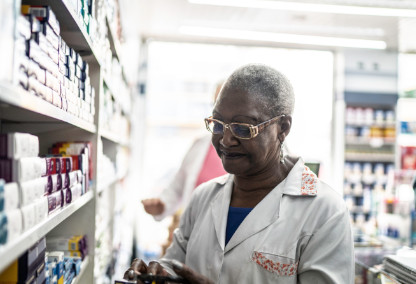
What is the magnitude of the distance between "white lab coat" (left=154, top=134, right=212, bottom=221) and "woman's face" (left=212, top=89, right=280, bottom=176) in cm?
142

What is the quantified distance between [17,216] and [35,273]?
0.38 meters

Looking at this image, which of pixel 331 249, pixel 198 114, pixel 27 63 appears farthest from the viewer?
pixel 198 114

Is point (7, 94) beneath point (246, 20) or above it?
beneath

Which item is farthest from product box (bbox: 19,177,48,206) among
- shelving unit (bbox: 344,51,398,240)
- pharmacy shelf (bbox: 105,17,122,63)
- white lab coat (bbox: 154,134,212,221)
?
shelving unit (bbox: 344,51,398,240)

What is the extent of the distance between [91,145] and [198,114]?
20.7 ft

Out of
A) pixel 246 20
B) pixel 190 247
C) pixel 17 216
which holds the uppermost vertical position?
pixel 246 20

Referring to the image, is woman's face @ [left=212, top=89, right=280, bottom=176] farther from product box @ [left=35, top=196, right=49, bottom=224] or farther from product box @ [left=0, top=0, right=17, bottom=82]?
product box @ [left=0, top=0, right=17, bottom=82]

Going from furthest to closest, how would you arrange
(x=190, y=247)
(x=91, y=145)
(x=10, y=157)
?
(x=91, y=145) < (x=190, y=247) < (x=10, y=157)

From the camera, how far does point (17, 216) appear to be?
0.93 metres

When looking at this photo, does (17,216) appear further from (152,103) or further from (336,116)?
(336,116)

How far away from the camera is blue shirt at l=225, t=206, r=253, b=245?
169 centimetres

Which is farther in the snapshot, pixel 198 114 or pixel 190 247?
pixel 198 114

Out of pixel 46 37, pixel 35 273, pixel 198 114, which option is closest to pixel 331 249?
pixel 35 273

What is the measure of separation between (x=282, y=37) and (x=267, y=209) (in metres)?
5.64
